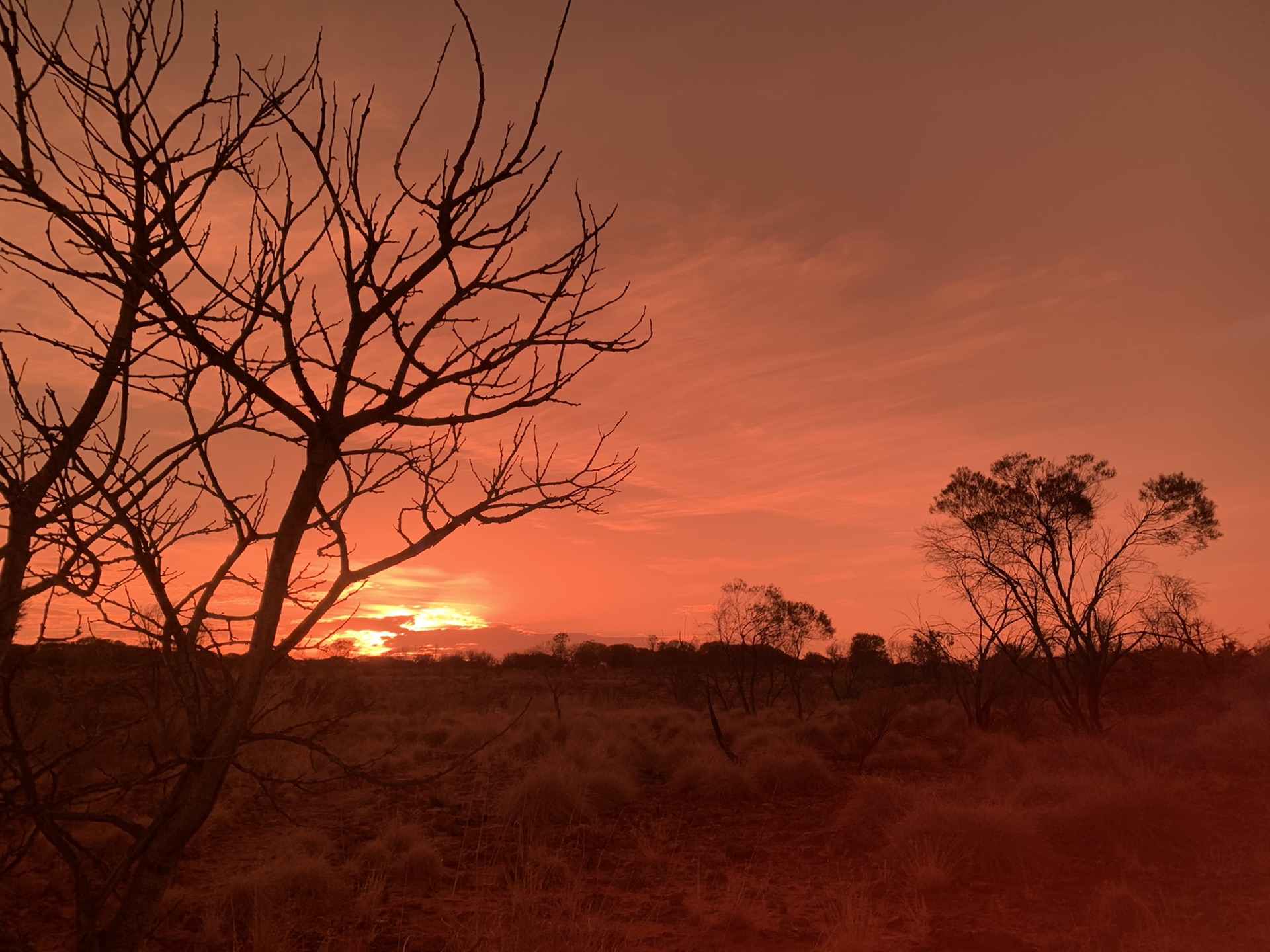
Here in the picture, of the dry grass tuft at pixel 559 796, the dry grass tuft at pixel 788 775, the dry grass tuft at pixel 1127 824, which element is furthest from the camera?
the dry grass tuft at pixel 788 775

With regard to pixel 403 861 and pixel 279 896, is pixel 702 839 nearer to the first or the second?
pixel 403 861

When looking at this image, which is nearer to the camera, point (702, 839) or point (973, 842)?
point (973, 842)

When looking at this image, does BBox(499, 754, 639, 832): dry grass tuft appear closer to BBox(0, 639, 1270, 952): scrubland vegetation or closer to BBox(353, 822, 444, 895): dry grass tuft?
BBox(0, 639, 1270, 952): scrubland vegetation

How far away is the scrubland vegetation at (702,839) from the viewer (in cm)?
650

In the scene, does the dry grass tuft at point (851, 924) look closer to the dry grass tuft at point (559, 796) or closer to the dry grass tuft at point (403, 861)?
the dry grass tuft at point (403, 861)

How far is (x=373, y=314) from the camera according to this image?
7.32ft

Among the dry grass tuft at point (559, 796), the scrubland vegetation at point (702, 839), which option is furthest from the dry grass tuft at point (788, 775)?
the dry grass tuft at point (559, 796)

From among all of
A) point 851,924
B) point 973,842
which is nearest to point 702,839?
point 973,842

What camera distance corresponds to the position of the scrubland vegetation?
256 inches

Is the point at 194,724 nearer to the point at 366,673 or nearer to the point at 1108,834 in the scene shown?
the point at 1108,834

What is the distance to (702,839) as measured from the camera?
11156 mm

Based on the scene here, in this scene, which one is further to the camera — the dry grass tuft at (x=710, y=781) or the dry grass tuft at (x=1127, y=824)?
the dry grass tuft at (x=710, y=781)

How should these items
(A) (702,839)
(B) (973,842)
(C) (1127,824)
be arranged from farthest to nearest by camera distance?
(A) (702,839), (C) (1127,824), (B) (973,842)

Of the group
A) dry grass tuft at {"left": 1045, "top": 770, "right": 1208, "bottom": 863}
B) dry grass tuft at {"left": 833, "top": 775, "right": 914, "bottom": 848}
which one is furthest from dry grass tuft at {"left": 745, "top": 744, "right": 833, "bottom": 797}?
dry grass tuft at {"left": 1045, "top": 770, "right": 1208, "bottom": 863}
